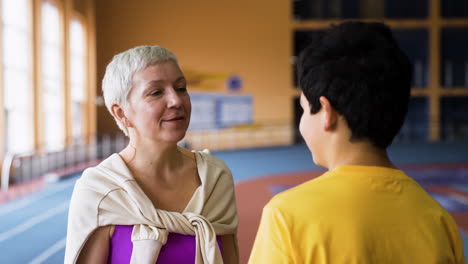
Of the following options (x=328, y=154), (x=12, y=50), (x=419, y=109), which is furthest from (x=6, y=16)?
(x=419, y=109)

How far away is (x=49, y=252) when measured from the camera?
5.29 meters

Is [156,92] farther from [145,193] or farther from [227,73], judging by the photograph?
[227,73]

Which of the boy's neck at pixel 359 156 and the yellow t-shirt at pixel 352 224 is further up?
the boy's neck at pixel 359 156

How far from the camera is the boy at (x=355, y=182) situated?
0.96 metres

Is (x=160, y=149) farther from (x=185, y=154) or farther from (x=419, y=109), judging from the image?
(x=419, y=109)

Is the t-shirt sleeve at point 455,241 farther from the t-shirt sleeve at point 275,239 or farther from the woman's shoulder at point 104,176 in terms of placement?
the woman's shoulder at point 104,176

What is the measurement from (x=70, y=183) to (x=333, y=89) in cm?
997

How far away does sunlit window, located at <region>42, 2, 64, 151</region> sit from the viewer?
13022 mm

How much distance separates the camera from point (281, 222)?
958mm

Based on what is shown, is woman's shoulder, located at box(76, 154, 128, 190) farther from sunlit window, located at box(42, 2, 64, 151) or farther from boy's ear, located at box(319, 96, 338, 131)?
sunlit window, located at box(42, 2, 64, 151)

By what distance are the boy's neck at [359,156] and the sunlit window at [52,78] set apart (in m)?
12.6

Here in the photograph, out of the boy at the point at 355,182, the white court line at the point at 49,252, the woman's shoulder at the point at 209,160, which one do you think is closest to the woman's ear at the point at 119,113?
the woman's shoulder at the point at 209,160

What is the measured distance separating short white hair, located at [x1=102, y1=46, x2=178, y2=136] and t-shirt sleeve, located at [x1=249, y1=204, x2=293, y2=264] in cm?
101

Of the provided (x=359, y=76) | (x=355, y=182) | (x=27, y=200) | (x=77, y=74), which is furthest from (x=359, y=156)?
(x=77, y=74)
